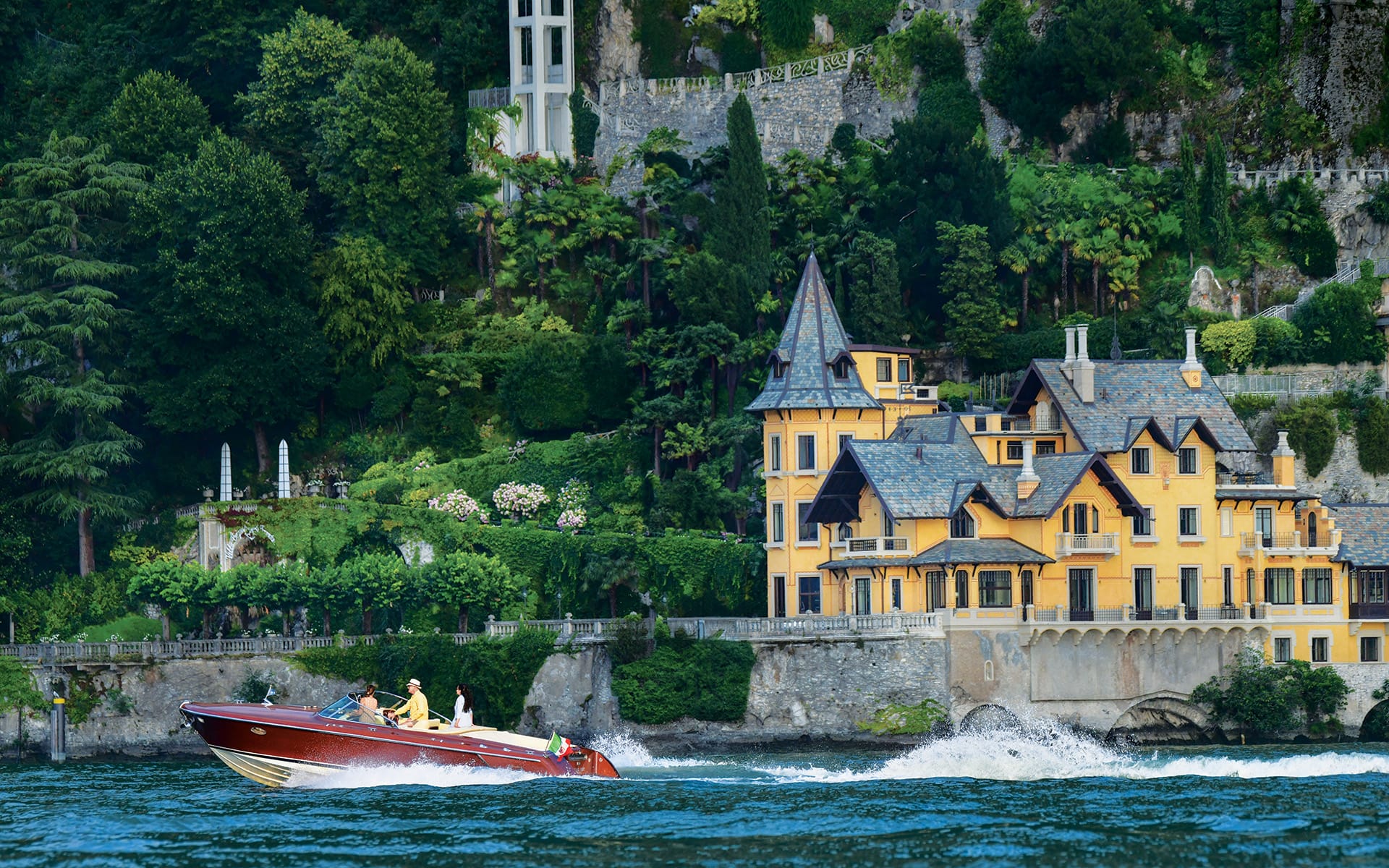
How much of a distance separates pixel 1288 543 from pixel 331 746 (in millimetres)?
29911

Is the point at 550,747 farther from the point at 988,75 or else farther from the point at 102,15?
the point at 102,15

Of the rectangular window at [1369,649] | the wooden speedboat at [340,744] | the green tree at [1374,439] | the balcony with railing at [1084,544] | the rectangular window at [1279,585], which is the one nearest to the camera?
the wooden speedboat at [340,744]

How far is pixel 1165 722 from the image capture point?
83.1 metres

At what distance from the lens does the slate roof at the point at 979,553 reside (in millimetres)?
81375

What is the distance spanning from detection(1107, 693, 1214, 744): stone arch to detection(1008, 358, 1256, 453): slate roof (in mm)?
7437

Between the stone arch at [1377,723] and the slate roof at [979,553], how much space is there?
34.6 feet

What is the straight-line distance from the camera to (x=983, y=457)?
3322 inches

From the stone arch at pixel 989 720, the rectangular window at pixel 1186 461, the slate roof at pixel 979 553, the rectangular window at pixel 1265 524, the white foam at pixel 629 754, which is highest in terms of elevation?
the rectangular window at pixel 1186 461

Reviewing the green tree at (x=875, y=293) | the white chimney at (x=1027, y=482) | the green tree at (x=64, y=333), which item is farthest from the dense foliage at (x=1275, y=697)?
the green tree at (x=64, y=333)

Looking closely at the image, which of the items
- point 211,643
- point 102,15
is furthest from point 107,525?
point 102,15

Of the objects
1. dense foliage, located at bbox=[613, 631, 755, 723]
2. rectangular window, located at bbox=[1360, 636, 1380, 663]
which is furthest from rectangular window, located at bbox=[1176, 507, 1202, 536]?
dense foliage, located at bbox=[613, 631, 755, 723]

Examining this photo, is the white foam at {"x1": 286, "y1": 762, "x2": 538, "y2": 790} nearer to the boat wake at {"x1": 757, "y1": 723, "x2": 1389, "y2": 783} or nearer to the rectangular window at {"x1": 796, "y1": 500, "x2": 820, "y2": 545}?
the boat wake at {"x1": 757, "y1": 723, "x2": 1389, "y2": 783}

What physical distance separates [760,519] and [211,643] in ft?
58.0

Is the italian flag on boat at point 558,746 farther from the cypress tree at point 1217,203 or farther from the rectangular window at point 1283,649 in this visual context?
the cypress tree at point 1217,203
